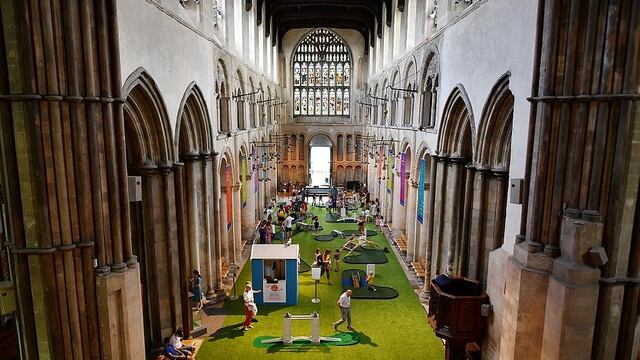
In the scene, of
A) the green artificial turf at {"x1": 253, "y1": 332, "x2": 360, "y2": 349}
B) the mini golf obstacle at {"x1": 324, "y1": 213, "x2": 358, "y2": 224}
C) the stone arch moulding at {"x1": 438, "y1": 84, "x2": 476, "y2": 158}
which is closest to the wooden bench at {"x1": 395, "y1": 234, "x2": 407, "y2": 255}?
the mini golf obstacle at {"x1": 324, "y1": 213, "x2": 358, "y2": 224}

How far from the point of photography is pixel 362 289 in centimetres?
1427

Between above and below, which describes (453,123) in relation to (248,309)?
above

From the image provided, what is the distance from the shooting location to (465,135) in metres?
12.0

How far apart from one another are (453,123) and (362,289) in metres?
5.92

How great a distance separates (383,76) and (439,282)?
17487mm

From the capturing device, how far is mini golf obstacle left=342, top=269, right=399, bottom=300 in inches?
536

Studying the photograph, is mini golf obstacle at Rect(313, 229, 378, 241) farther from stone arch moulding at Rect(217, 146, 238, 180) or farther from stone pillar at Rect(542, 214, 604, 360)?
stone pillar at Rect(542, 214, 604, 360)

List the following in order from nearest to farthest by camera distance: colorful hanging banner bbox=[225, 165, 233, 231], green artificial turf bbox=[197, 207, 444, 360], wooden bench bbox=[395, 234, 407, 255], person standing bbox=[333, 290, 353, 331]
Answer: green artificial turf bbox=[197, 207, 444, 360]
person standing bbox=[333, 290, 353, 331]
colorful hanging banner bbox=[225, 165, 233, 231]
wooden bench bbox=[395, 234, 407, 255]

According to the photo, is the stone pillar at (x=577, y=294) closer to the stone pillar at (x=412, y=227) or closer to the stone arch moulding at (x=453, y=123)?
the stone arch moulding at (x=453, y=123)

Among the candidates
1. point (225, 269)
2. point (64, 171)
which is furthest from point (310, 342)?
point (64, 171)

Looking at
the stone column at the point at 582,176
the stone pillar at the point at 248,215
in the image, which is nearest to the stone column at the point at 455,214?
the stone column at the point at 582,176

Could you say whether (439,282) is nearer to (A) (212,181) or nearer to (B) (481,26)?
(B) (481,26)

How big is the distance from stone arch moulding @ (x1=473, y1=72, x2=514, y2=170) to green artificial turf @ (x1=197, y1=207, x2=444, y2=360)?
4.66 meters

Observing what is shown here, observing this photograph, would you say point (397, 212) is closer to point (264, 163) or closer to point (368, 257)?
point (368, 257)
